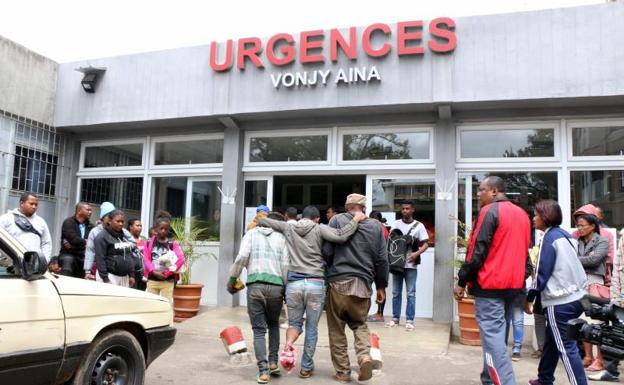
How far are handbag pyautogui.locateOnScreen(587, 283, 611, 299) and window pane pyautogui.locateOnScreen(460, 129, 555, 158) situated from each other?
275cm

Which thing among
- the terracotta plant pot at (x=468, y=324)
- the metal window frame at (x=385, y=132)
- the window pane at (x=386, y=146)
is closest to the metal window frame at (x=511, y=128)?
the metal window frame at (x=385, y=132)

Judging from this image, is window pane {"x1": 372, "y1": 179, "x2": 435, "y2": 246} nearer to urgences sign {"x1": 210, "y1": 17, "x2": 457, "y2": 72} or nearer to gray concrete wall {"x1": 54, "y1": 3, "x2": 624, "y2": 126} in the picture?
gray concrete wall {"x1": 54, "y1": 3, "x2": 624, "y2": 126}

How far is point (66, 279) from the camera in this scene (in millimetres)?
3928

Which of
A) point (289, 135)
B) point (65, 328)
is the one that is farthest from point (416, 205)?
point (65, 328)

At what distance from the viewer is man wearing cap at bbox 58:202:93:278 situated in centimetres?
681

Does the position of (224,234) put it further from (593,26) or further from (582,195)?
(593,26)

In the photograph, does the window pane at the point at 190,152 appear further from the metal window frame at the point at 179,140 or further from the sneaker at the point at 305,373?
the sneaker at the point at 305,373

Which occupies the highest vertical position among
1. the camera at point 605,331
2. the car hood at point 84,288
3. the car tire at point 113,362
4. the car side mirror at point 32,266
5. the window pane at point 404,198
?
the window pane at point 404,198

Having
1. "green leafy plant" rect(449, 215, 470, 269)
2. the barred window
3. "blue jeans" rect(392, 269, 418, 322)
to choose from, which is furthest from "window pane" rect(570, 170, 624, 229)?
the barred window

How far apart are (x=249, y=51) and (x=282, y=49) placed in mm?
606

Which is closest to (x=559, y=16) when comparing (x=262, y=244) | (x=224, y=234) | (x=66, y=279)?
(x=262, y=244)

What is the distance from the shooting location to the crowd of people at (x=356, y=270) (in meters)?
4.43

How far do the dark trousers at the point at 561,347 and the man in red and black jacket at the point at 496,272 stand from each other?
418 millimetres

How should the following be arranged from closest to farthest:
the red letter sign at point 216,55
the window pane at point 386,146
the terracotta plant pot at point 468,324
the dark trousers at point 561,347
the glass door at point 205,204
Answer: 1. the dark trousers at point 561,347
2. the terracotta plant pot at point 468,324
3. the window pane at point 386,146
4. the red letter sign at point 216,55
5. the glass door at point 205,204
